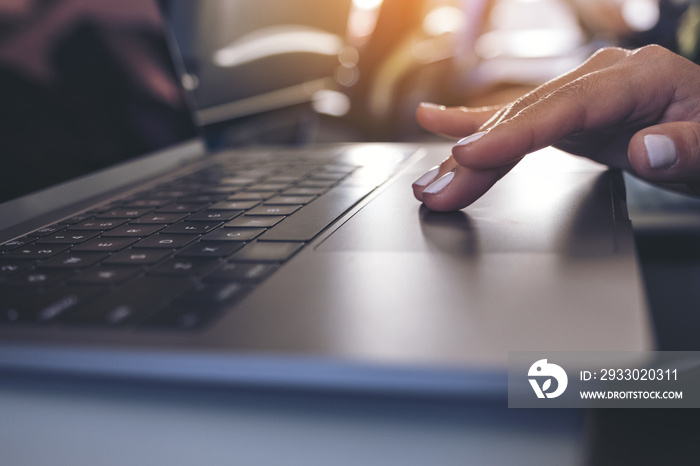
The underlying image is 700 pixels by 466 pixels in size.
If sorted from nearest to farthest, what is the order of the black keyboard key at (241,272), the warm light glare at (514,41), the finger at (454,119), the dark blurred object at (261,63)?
the black keyboard key at (241,272), the finger at (454,119), the dark blurred object at (261,63), the warm light glare at (514,41)

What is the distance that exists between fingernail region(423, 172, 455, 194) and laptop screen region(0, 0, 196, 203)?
37cm

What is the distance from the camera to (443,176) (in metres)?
0.47

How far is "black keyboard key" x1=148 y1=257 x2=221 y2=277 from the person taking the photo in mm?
342

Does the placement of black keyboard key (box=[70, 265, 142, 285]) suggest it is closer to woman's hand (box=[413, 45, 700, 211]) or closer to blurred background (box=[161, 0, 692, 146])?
woman's hand (box=[413, 45, 700, 211])

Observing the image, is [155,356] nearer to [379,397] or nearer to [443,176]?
[379,397]

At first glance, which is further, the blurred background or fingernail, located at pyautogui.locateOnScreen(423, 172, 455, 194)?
the blurred background

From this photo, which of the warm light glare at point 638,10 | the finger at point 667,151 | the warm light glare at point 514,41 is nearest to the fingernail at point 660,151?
the finger at point 667,151

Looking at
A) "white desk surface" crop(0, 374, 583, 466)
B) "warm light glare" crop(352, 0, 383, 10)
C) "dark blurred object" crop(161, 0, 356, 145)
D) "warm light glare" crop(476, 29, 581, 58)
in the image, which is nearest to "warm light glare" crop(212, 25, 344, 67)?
"dark blurred object" crop(161, 0, 356, 145)

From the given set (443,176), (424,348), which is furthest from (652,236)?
(424,348)

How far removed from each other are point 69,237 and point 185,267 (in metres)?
0.16

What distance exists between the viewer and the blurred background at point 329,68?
0.91 m

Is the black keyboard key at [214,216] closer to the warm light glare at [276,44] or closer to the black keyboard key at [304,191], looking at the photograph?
the black keyboard key at [304,191]

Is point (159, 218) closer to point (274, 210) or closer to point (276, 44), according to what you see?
point (274, 210)

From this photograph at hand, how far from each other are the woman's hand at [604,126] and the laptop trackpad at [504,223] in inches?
0.9
